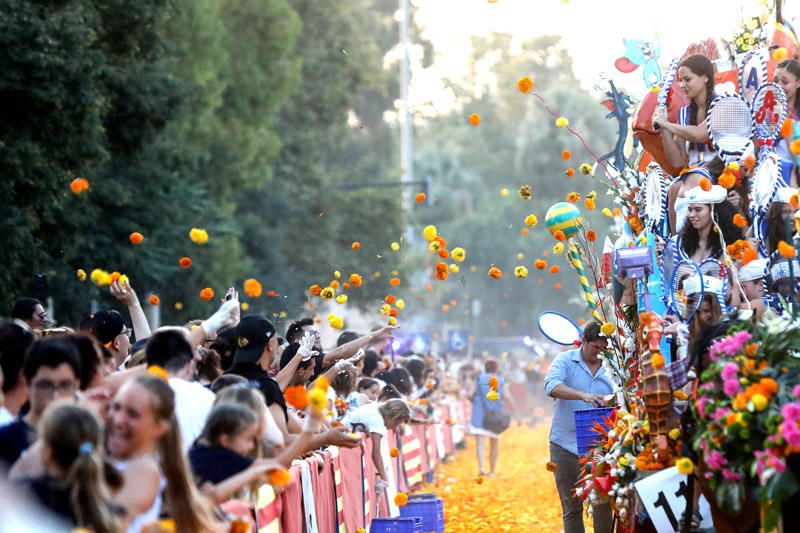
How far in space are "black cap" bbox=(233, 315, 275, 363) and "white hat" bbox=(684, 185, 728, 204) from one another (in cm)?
307

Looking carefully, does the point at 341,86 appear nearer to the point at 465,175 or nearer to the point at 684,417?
the point at 465,175

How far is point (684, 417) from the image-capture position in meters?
8.74

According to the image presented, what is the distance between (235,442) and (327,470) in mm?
4664

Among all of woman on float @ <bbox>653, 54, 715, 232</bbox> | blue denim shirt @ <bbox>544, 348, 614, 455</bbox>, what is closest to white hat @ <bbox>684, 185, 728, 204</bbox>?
woman on float @ <bbox>653, 54, 715, 232</bbox>

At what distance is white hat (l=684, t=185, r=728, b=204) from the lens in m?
10.2

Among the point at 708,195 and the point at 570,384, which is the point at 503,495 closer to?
the point at 570,384

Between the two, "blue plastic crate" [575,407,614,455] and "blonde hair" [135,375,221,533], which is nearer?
"blonde hair" [135,375,221,533]

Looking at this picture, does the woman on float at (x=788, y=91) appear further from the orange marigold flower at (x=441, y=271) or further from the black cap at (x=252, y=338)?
the black cap at (x=252, y=338)

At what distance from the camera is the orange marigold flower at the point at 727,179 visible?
9852 mm

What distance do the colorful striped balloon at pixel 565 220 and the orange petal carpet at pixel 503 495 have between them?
392 cm

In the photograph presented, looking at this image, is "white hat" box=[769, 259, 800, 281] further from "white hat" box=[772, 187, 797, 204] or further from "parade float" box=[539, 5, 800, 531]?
"white hat" box=[772, 187, 797, 204]

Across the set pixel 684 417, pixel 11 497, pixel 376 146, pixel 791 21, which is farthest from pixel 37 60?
Result: pixel 376 146

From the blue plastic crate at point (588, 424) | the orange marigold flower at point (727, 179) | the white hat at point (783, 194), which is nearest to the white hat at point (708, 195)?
the orange marigold flower at point (727, 179)

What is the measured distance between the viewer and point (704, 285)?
9.89 m
